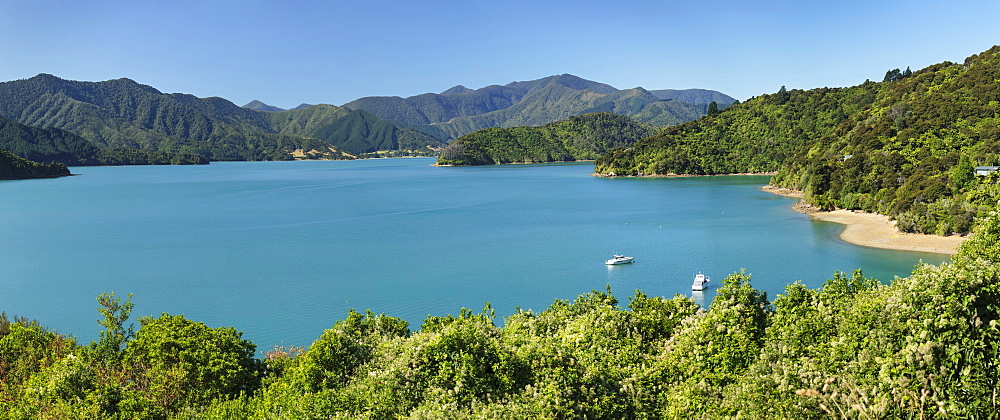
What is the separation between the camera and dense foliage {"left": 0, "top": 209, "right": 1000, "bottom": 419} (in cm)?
984

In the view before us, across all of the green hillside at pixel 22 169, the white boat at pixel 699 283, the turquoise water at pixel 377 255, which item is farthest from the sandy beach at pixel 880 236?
the green hillside at pixel 22 169

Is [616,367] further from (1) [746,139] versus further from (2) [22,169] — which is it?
(2) [22,169]

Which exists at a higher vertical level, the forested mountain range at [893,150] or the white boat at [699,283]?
the forested mountain range at [893,150]

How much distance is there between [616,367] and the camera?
1325cm

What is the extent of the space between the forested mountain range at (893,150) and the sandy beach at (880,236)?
1.19 m

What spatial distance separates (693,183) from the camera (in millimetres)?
117500

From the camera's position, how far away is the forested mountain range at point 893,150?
53188mm

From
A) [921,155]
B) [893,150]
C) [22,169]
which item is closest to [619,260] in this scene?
[921,155]

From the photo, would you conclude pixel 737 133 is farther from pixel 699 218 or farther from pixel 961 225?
pixel 961 225

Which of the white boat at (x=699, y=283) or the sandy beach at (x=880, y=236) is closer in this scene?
the white boat at (x=699, y=283)

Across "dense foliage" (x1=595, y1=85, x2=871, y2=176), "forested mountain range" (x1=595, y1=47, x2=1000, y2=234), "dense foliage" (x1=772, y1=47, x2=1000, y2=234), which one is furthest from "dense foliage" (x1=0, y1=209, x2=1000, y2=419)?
"dense foliage" (x1=595, y1=85, x2=871, y2=176)

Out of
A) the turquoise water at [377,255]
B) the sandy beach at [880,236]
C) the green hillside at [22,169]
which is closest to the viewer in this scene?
the turquoise water at [377,255]

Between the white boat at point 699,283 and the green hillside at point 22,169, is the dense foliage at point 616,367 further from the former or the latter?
the green hillside at point 22,169

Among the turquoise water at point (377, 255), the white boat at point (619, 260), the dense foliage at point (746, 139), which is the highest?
the dense foliage at point (746, 139)
